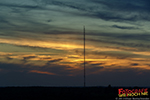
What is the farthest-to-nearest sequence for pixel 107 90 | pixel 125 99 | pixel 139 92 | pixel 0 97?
pixel 107 90 < pixel 0 97 < pixel 139 92 < pixel 125 99

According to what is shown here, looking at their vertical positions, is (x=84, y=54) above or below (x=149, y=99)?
above

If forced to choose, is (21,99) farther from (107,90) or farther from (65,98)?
(107,90)

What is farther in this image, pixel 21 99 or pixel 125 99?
pixel 21 99

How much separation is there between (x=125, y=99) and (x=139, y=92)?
20.2 feet

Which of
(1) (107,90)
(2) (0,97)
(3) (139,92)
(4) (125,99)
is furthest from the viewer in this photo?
(1) (107,90)

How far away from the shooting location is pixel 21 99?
68312 mm

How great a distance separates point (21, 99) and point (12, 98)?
3.31 meters

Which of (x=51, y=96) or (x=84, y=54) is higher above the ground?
(x=84, y=54)

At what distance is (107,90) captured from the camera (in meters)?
80.8

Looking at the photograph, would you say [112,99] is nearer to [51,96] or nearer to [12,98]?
[51,96]

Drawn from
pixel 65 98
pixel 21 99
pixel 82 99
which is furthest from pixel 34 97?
pixel 82 99

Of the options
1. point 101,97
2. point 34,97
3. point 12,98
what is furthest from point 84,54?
point 12,98

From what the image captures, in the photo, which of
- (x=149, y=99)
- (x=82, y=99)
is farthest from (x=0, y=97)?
(x=149, y=99)

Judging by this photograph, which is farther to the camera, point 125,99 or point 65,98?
point 65,98
